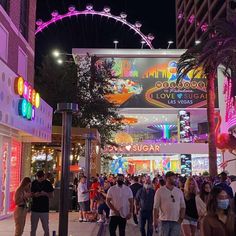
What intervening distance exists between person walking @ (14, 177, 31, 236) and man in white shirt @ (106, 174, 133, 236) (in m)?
1.74

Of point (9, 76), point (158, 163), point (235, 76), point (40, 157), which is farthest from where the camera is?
point (158, 163)

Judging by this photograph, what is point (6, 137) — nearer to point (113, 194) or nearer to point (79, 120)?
point (113, 194)

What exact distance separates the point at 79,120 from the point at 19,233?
2104 centimetres

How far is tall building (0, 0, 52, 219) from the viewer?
39.8 ft

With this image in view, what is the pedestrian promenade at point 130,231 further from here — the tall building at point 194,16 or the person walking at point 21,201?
the tall building at point 194,16

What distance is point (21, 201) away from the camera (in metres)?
9.41

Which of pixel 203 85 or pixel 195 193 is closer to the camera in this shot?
pixel 195 193

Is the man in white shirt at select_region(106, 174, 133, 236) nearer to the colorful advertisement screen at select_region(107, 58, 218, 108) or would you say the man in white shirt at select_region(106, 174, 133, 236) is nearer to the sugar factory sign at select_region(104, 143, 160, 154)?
the sugar factory sign at select_region(104, 143, 160, 154)

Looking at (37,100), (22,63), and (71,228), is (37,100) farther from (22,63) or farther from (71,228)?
(71,228)

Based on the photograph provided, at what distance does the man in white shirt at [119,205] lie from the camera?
920 centimetres

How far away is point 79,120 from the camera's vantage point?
30.3m

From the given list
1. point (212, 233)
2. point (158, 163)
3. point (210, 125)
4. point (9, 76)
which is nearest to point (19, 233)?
point (9, 76)

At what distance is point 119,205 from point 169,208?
5.80ft

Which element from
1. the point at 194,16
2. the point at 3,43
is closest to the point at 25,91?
the point at 3,43
